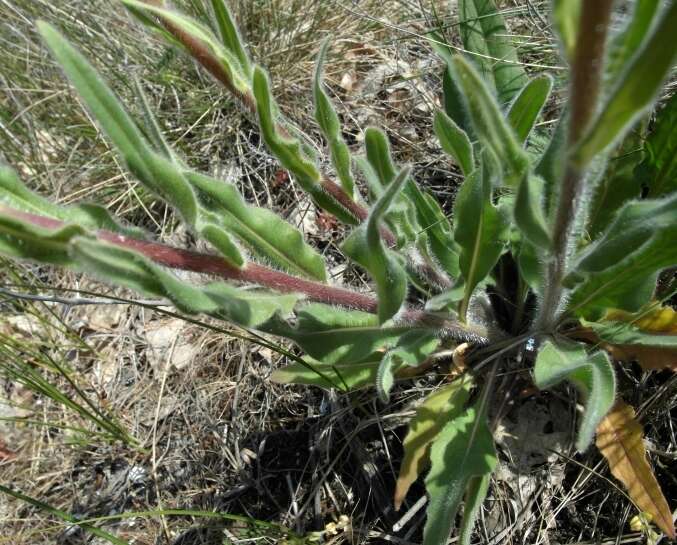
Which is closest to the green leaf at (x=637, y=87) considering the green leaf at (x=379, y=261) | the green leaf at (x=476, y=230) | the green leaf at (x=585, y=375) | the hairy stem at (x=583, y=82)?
the hairy stem at (x=583, y=82)

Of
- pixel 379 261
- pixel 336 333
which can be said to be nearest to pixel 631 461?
pixel 336 333

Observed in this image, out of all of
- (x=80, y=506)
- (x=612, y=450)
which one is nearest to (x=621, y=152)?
(x=612, y=450)

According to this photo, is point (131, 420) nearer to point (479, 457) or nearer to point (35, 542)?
point (35, 542)

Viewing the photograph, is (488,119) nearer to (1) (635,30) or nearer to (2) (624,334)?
(1) (635,30)

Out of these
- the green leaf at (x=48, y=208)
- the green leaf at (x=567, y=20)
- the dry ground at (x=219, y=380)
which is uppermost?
the green leaf at (x=567, y=20)

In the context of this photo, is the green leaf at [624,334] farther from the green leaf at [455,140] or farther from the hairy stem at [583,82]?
the hairy stem at [583,82]

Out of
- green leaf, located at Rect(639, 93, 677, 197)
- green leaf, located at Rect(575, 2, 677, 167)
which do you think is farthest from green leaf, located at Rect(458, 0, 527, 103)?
green leaf, located at Rect(575, 2, 677, 167)
